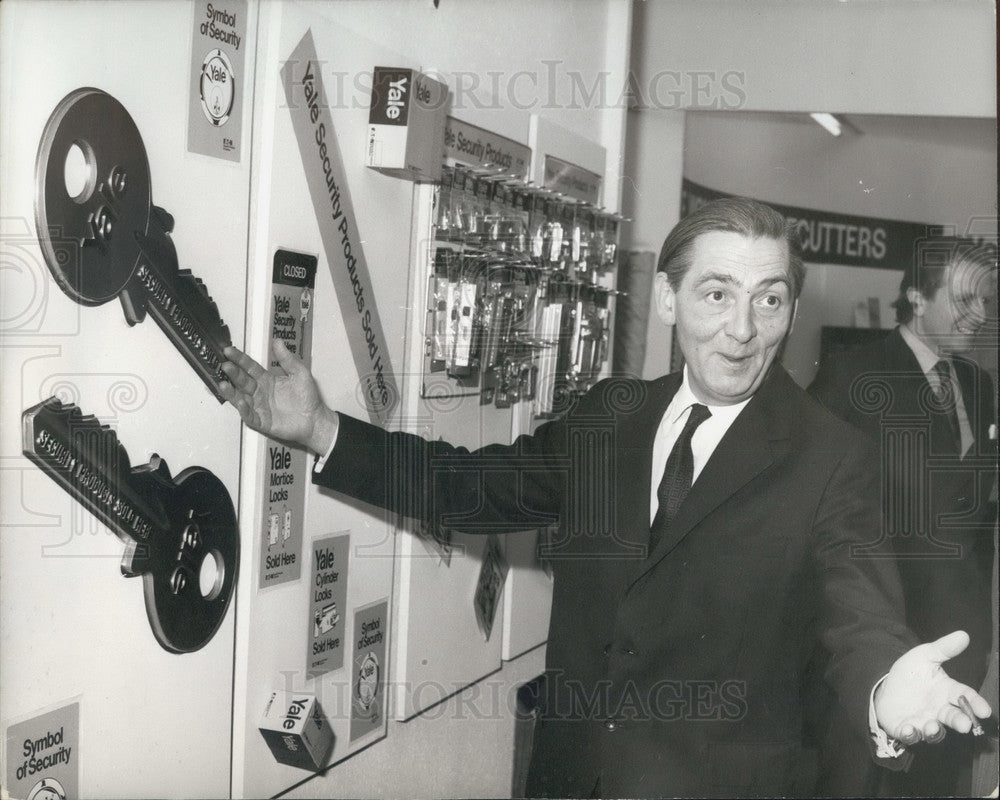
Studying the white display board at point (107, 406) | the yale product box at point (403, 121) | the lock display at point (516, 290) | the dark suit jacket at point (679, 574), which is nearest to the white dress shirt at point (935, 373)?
the dark suit jacket at point (679, 574)

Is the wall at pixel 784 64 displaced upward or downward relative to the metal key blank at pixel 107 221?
upward

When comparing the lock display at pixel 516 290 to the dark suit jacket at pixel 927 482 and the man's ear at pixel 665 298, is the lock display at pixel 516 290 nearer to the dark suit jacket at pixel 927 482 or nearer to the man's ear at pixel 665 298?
the man's ear at pixel 665 298

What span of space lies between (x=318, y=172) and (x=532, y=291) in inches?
16.0

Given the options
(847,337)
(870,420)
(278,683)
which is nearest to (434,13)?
(847,337)

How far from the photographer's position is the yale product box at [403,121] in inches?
58.1

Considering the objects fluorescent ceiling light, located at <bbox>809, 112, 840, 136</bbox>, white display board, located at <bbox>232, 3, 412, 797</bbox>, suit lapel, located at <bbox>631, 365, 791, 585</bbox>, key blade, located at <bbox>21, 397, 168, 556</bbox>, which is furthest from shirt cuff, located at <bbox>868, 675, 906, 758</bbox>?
key blade, located at <bbox>21, 397, 168, 556</bbox>

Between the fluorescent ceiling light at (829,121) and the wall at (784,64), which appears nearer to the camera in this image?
the wall at (784,64)

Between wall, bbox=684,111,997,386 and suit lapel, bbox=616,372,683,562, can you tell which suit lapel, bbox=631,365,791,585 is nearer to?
suit lapel, bbox=616,372,683,562

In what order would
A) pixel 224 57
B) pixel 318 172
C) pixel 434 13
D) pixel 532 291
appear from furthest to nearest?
pixel 532 291 < pixel 434 13 < pixel 318 172 < pixel 224 57

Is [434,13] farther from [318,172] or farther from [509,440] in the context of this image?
[509,440]

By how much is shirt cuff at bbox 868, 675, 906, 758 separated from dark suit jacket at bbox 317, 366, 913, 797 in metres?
0.01

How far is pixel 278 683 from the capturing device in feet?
4.84

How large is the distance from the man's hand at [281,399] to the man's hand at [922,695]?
0.86 m

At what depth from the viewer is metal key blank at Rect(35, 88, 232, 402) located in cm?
111
